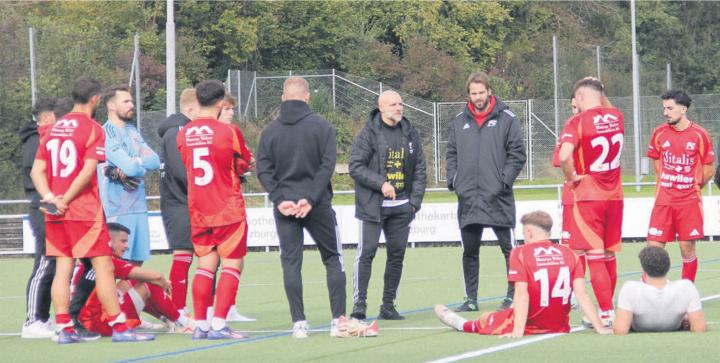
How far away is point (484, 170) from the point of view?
1272 cm

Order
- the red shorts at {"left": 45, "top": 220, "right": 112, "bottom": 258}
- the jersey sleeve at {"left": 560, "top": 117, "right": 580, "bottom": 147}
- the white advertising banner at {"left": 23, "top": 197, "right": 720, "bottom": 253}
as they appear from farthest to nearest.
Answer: the white advertising banner at {"left": 23, "top": 197, "right": 720, "bottom": 253}, the jersey sleeve at {"left": 560, "top": 117, "right": 580, "bottom": 147}, the red shorts at {"left": 45, "top": 220, "right": 112, "bottom": 258}

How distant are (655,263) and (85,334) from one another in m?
4.47

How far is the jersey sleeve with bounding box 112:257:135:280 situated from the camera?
11.1 m

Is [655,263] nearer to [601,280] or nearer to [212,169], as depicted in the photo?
[601,280]

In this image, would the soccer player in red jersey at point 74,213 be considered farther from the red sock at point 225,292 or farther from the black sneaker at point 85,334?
the red sock at point 225,292

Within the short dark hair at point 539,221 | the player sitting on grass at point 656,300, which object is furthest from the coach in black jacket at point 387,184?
the player sitting on grass at point 656,300

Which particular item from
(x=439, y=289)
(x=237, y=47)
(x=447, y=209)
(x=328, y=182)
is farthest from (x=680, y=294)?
(x=237, y=47)

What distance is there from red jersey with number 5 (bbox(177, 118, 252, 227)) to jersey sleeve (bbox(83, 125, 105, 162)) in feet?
2.02

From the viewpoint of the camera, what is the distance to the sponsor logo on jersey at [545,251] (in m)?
10.1

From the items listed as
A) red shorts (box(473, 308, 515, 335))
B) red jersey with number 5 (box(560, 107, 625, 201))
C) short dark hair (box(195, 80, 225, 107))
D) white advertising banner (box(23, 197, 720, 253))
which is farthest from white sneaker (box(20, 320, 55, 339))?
white advertising banner (box(23, 197, 720, 253))

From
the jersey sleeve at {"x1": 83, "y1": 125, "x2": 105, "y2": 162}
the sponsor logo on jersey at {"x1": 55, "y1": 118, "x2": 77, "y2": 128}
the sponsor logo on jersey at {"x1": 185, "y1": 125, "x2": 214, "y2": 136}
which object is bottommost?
the jersey sleeve at {"x1": 83, "y1": 125, "x2": 105, "y2": 162}

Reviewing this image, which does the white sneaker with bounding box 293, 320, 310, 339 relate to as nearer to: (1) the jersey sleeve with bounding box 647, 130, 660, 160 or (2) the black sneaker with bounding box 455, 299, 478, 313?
(2) the black sneaker with bounding box 455, 299, 478, 313

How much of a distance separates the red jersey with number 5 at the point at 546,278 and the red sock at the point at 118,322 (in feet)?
9.78

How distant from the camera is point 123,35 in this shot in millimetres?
→ 52562
